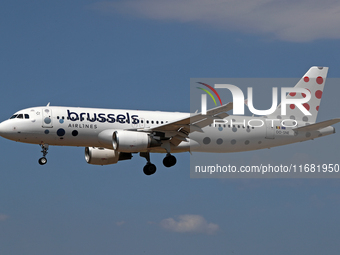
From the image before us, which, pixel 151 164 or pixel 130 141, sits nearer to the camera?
pixel 130 141

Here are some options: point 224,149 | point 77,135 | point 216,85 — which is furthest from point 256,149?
point 77,135

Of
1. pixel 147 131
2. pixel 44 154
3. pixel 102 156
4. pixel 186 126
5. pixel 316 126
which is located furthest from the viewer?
pixel 102 156

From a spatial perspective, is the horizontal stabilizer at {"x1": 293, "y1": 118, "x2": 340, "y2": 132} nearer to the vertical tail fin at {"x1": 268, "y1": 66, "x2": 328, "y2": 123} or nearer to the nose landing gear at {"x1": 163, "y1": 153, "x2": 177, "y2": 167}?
the vertical tail fin at {"x1": 268, "y1": 66, "x2": 328, "y2": 123}

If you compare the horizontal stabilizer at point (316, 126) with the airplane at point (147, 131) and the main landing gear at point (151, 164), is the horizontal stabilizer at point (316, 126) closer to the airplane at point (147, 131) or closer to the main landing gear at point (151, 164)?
the airplane at point (147, 131)

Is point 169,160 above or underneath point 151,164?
underneath

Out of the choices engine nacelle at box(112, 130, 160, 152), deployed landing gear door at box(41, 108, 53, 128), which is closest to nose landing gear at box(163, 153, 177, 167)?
engine nacelle at box(112, 130, 160, 152)

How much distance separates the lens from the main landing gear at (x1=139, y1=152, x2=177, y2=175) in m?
43.8

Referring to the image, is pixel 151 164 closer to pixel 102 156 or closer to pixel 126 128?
pixel 126 128

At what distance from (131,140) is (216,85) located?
8.87m

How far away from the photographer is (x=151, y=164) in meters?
46.3

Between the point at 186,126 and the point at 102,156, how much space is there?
969cm

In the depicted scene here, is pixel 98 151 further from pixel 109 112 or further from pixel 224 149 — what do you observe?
pixel 224 149

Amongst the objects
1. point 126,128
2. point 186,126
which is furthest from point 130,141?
point 186,126

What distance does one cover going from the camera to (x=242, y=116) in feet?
155
